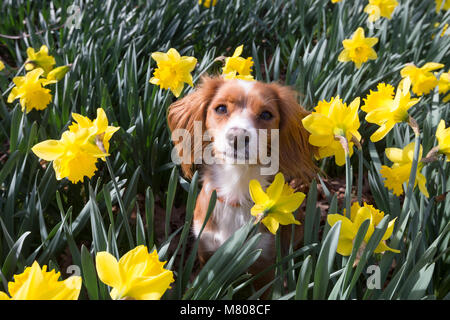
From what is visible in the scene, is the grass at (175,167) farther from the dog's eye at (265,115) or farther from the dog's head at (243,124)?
the dog's eye at (265,115)

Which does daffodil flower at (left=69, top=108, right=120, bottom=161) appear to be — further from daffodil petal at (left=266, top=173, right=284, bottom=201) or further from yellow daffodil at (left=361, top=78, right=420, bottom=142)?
yellow daffodil at (left=361, top=78, right=420, bottom=142)

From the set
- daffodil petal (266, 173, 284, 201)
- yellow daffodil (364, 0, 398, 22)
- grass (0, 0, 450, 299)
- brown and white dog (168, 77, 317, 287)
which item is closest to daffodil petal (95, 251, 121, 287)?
grass (0, 0, 450, 299)

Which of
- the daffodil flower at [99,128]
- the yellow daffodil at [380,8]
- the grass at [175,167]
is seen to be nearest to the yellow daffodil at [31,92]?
the grass at [175,167]

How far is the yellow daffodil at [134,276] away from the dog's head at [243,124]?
47 cm

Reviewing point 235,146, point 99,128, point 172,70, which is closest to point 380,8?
point 172,70

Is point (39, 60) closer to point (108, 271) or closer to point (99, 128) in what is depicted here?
point (99, 128)

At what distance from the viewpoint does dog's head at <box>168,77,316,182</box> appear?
1.15 m

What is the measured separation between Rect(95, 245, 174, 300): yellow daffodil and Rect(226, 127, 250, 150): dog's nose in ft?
1.49

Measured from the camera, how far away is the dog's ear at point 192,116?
1.33 m

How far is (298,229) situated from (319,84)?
0.95 metres

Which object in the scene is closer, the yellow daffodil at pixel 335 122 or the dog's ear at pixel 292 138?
the yellow daffodil at pixel 335 122

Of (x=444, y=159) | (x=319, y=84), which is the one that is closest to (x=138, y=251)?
(x=444, y=159)
